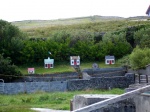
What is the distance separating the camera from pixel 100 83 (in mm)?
34281

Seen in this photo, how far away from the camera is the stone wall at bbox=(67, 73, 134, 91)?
33.5 m

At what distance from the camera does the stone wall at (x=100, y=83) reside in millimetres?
33469

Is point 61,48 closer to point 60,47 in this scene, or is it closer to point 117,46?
point 60,47

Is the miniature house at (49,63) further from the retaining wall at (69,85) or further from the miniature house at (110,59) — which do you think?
the retaining wall at (69,85)

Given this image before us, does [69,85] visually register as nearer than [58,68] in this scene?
Yes

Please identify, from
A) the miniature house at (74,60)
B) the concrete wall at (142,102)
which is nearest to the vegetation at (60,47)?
the miniature house at (74,60)

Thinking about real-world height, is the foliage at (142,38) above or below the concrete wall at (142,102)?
above

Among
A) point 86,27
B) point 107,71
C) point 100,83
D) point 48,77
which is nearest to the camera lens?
point 100,83

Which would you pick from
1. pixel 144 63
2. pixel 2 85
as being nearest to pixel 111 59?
pixel 144 63

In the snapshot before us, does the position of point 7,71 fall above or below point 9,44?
below

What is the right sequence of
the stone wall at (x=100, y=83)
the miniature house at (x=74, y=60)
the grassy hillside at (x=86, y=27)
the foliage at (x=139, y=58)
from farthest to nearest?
the grassy hillside at (x=86, y=27), the miniature house at (x=74, y=60), the foliage at (x=139, y=58), the stone wall at (x=100, y=83)

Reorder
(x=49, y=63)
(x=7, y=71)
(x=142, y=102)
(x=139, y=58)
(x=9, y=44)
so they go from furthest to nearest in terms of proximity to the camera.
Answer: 1. (x=9, y=44)
2. (x=49, y=63)
3. (x=139, y=58)
4. (x=7, y=71)
5. (x=142, y=102)

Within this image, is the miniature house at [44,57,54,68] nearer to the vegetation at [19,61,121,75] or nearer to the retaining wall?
the vegetation at [19,61,121,75]

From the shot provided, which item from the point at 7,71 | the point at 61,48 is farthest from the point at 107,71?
the point at 7,71
